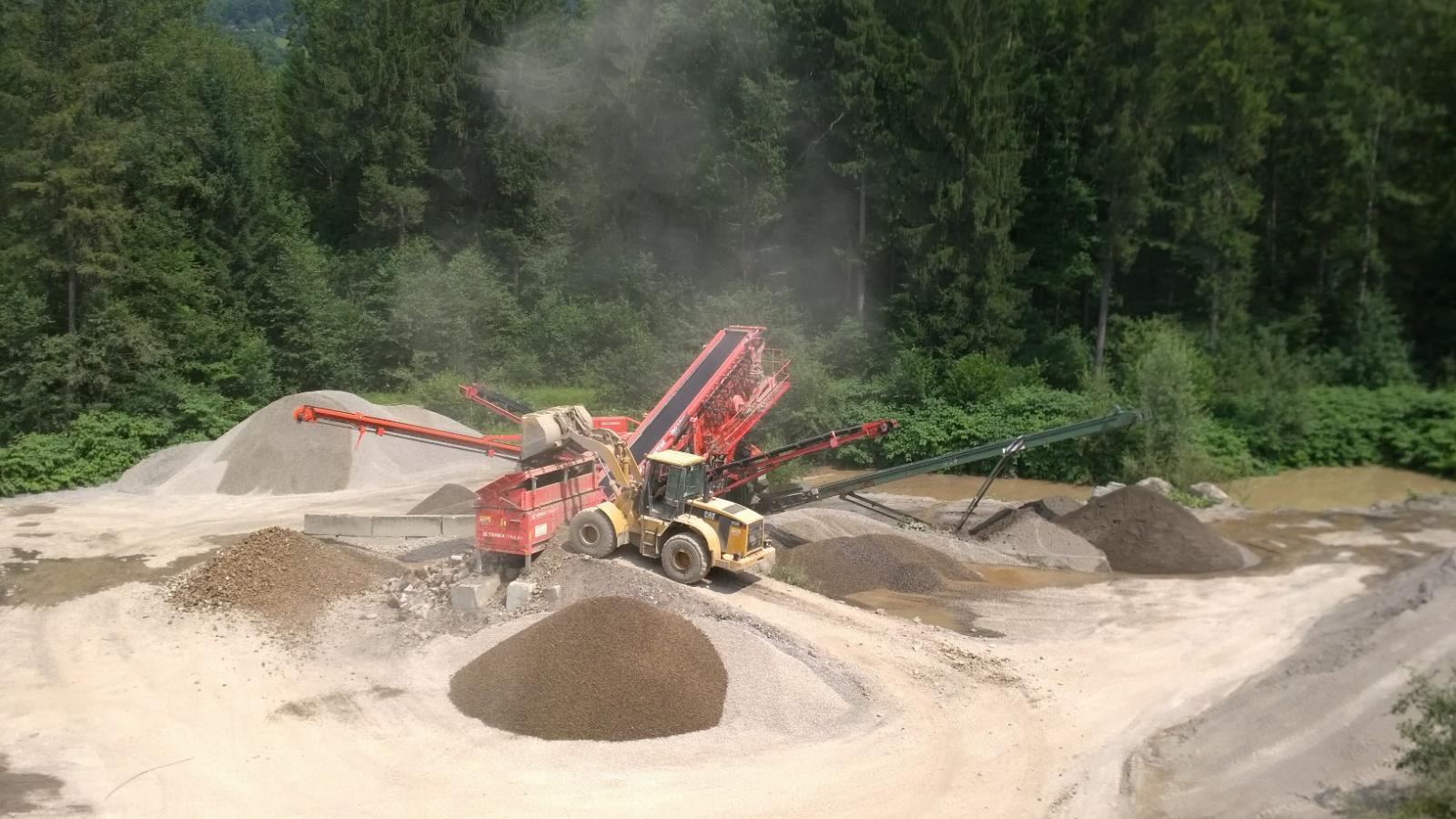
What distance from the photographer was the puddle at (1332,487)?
971 inches

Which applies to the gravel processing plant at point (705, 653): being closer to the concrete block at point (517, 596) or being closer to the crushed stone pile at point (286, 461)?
the concrete block at point (517, 596)

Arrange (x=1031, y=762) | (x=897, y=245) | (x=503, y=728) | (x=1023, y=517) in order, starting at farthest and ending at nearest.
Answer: (x=897, y=245) < (x=1023, y=517) < (x=503, y=728) < (x=1031, y=762)

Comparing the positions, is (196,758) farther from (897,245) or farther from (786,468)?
(897,245)

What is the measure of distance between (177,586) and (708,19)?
27412 mm

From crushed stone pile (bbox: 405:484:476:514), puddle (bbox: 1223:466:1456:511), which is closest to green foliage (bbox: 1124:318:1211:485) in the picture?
puddle (bbox: 1223:466:1456:511)

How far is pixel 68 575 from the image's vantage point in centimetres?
1859

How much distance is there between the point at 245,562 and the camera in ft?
54.0

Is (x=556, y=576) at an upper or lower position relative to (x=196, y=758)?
upper

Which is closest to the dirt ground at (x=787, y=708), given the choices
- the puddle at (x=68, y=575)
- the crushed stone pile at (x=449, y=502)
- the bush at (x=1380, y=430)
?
the puddle at (x=68, y=575)

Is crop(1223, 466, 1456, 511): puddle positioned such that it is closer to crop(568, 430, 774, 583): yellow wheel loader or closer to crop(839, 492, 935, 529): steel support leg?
crop(839, 492, 935, 529): steel support leg

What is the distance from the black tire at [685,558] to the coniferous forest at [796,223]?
13.8 m

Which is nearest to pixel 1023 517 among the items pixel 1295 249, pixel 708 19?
pixel 1295 249

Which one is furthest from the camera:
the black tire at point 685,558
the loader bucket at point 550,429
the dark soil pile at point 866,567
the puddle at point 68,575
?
the puddle at point 68,575

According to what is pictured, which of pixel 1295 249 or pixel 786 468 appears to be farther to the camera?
pixel 1295 249
